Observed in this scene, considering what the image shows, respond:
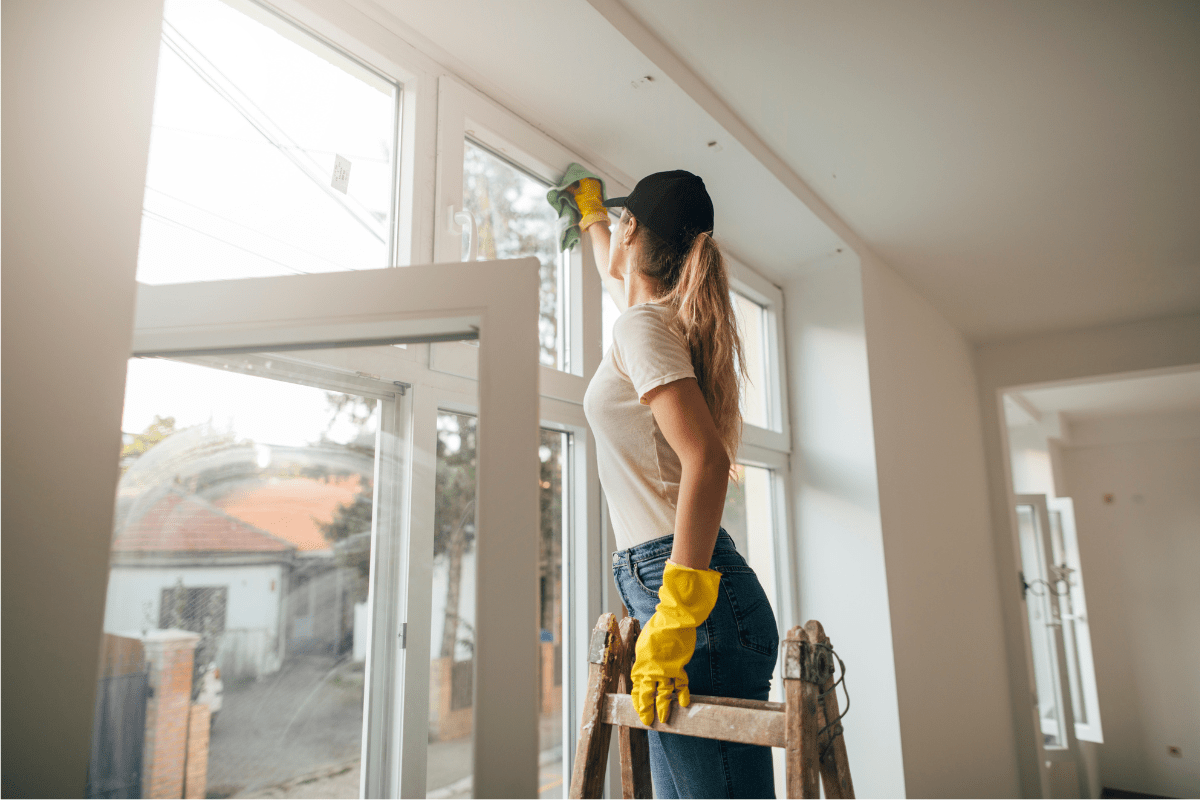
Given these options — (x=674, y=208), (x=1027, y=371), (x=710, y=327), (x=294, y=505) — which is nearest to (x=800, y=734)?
(x=710, y=327)

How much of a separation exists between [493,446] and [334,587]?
21cm

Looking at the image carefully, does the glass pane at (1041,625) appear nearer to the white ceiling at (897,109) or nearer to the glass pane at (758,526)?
the white ceiling at (897,109)

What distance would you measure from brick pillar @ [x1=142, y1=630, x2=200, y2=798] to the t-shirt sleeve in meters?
0.62

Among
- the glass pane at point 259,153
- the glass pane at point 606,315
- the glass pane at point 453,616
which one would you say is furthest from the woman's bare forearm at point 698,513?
the glass pane at point 606,315

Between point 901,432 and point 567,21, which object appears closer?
point 567,21

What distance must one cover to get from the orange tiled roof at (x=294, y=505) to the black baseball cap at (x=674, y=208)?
0.71 metres

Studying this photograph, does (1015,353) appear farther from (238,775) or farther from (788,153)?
(238,775)

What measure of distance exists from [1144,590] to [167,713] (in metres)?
6.53

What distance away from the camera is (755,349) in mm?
2701

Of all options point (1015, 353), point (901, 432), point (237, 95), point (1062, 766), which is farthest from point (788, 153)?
point (1062, 766)

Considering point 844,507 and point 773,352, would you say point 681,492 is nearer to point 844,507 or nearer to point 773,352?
point 844,507

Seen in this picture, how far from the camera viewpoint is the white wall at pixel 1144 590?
16.4 feet

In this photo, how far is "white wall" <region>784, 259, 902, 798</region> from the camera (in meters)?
2.33

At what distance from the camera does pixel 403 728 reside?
709mm
